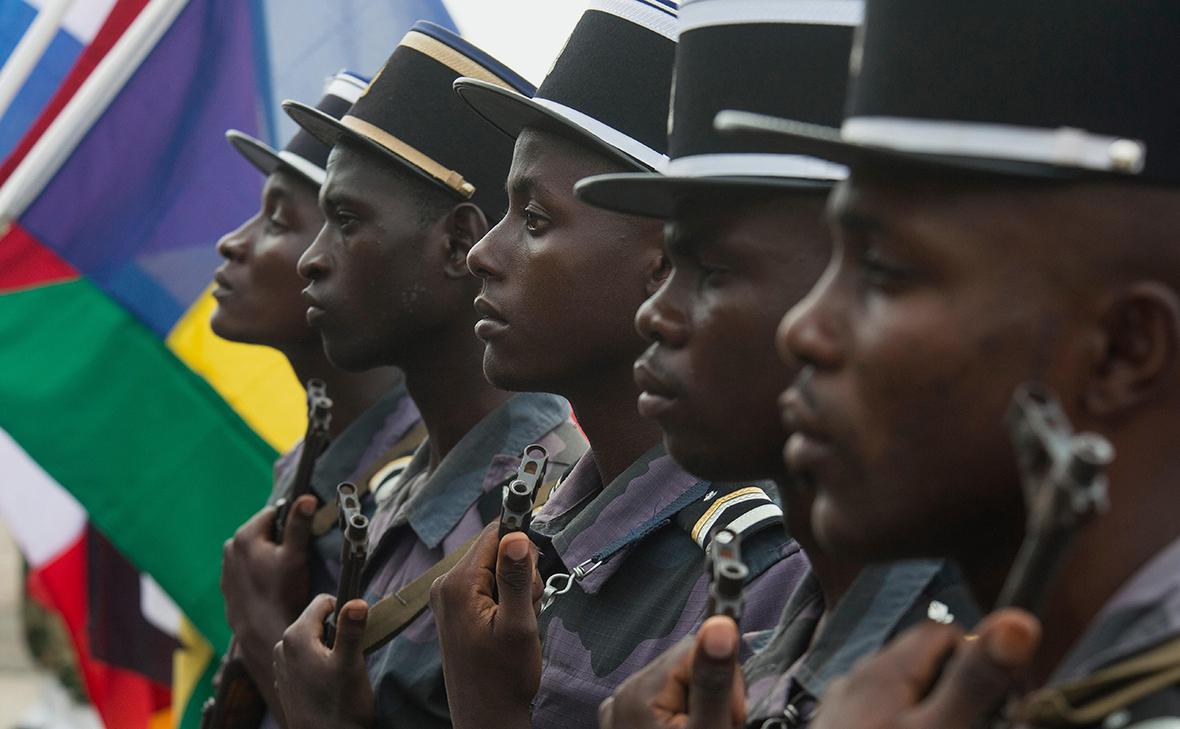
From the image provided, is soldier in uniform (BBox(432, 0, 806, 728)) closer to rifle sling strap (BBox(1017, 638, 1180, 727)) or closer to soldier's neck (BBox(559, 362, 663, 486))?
soldier's neck (BBox(559, 362, 663, 486))

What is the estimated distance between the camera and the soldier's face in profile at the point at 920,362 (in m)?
2.24

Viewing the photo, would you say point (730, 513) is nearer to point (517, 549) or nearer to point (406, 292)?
point (517, 549)

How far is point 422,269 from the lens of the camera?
18.0 ft

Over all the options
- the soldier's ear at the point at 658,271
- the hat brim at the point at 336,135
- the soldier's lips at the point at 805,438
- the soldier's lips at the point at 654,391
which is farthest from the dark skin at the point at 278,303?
the soldier's lips at the point at 805,438

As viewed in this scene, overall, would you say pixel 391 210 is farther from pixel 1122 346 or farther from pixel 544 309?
pixel 1122 346

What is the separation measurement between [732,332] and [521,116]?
4.74 ft

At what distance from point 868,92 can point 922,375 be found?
0.41 metres

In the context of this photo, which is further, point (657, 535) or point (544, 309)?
point (544, 309)

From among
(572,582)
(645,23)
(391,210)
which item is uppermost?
(645,23)

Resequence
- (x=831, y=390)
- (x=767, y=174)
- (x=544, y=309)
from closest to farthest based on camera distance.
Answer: (x=831, y=390) < (x=767, y=174) < (x=544, y=309)

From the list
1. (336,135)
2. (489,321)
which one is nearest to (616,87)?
(489,321)

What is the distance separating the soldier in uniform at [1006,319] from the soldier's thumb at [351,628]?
236 cm

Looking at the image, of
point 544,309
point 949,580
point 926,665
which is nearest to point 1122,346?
point 926,665

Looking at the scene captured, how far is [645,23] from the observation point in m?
4.31
